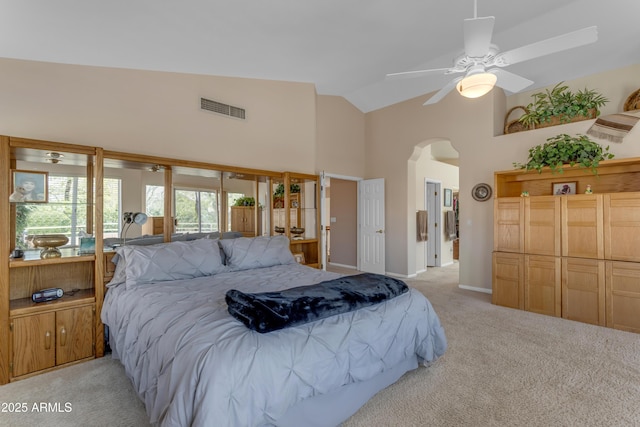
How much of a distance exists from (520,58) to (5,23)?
12.6 feet

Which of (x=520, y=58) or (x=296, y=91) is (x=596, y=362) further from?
(x=296, y=91)

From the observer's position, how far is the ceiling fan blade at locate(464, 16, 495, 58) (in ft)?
6.41

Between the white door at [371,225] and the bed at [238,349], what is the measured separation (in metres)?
3.43

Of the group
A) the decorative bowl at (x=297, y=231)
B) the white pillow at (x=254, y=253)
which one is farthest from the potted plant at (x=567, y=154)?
the white pillow at (x=254, y=253)

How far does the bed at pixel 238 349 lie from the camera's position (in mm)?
1341

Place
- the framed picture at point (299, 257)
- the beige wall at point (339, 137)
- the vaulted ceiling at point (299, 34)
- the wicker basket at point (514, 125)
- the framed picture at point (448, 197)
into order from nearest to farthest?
the vaulted ceiling at point (299, 34) < the framed picture at point (299, 257) < the wicker basket at point (514, 125) < the beige wall at point (339, 137) < the framed picture at point (448, 197)

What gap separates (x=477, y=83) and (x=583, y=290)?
2.95 metres

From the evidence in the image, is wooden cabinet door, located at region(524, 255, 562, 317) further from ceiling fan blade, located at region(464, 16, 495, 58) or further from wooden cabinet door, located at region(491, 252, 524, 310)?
ceiling fan blade, located at region(464, 16, 495, 58)

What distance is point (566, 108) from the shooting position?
12.8 ft

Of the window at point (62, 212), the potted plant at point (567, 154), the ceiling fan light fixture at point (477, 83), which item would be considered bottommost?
the window at point (62, 212)

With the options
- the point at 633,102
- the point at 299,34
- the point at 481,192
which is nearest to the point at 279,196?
the point at 299,34

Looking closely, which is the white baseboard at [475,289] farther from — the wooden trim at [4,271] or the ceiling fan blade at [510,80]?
the wooden trim at [4,271]

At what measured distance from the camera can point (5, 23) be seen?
2.16 metres

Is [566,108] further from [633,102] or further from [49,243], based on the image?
[49,243]
